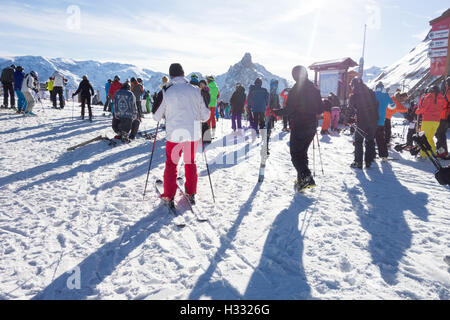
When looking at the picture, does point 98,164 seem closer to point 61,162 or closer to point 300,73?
point 61,162

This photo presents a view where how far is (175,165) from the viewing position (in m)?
4.24

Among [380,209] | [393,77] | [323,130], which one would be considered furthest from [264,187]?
[393,77]

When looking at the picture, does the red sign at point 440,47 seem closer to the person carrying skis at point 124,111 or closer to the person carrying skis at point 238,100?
the person carrying skis at point 238,100

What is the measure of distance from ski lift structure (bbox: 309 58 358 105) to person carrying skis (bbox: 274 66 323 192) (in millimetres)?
22188

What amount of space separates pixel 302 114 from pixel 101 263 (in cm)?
392

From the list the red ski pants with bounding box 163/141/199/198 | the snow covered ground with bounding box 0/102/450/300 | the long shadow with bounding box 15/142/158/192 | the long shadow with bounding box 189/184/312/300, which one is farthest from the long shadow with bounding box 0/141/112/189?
the long shadow with bounding box 189/184/312/300

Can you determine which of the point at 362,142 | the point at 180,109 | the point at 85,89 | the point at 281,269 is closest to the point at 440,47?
the point at 362,142

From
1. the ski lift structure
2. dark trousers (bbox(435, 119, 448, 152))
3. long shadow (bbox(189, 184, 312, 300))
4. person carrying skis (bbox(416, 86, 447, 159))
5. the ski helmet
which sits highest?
the ski lift structure

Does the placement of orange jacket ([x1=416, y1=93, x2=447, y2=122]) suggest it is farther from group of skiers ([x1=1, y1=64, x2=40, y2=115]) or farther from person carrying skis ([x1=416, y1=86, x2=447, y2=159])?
group of skiers ([x1=1, y1=64, x2=40, y2=115])

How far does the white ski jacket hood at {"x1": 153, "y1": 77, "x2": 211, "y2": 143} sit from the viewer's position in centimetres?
405

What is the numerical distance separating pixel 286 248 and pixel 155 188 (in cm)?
289

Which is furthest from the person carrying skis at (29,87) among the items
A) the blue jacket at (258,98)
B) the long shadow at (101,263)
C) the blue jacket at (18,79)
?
the long shadow at (101,263)

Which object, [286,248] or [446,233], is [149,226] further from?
[446,233]

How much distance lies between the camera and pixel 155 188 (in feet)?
17.0
